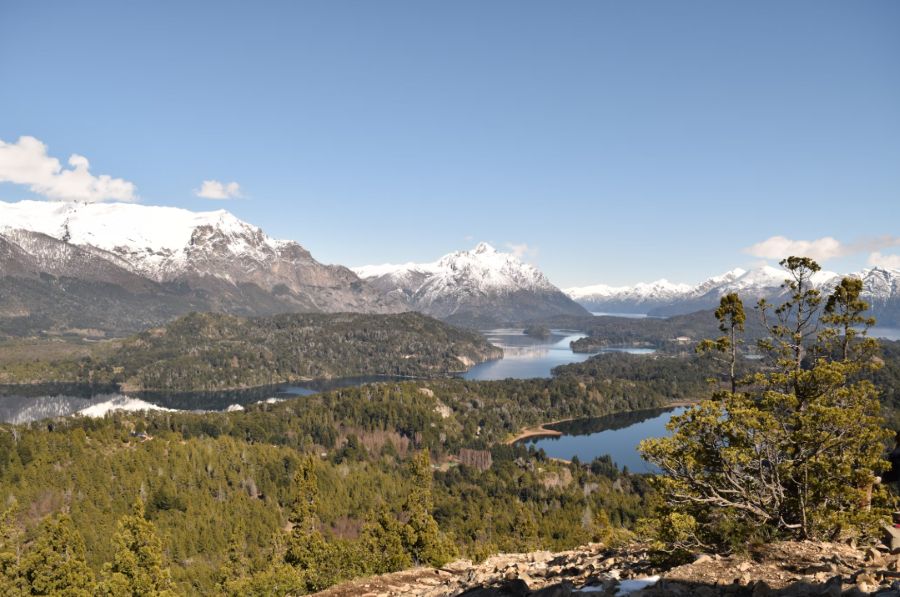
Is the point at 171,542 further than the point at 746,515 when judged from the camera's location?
Yes

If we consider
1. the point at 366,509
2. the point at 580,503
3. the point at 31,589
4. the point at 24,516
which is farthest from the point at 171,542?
the point at 580,503

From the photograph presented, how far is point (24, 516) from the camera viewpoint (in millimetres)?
131500

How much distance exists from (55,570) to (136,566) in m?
13.4

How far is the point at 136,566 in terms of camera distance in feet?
195

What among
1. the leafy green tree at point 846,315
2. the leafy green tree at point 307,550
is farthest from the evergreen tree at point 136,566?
the leafy green tree at point 846,315

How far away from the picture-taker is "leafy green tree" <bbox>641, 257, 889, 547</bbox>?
25.9 metres

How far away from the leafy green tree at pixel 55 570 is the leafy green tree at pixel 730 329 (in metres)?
71.6

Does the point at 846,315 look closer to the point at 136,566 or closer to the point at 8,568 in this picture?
the point at 136,566

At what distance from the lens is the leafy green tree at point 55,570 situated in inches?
2462

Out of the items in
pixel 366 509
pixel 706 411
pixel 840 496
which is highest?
pixel 706 411

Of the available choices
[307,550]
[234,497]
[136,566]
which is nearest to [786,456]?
[136,566]

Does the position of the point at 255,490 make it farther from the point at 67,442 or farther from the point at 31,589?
the point at 31,589

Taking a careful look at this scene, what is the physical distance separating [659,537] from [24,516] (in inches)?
6338

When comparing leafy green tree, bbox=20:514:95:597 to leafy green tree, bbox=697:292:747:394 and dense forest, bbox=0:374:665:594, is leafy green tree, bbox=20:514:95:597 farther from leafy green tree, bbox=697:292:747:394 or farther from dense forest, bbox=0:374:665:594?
leafy green tree, bbox=697:292:747:394
